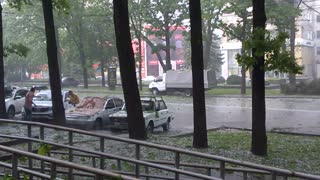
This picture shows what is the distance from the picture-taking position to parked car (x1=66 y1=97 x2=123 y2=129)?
67.8ft

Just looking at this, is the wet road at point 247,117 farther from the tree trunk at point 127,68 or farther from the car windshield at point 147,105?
the tree trunk at point 127,68

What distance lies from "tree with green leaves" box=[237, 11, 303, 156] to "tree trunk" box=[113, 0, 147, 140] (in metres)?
3.75

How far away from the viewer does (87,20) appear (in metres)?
55.6

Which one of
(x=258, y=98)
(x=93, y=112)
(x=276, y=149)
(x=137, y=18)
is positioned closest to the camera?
(x=258, y=98)

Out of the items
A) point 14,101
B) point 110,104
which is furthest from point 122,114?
point 14,101

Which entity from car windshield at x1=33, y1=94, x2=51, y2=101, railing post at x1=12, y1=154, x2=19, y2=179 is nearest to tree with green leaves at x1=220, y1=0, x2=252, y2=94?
car windshield at x1=33, y1=94, x2=51, y2=101

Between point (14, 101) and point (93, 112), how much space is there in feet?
21.7

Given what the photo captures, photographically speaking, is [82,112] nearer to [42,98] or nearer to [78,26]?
[42,98]

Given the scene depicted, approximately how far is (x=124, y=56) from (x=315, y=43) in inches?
2993

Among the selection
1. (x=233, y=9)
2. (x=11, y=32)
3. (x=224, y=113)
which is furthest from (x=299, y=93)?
(x=11, y=32)

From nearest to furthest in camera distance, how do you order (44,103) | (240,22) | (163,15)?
(44,103) < (240,22) < (163,15)

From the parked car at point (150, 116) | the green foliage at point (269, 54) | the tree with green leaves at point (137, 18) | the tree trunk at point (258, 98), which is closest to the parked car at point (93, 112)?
the parked car at point (150, 116)

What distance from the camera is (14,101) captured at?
2592 cm

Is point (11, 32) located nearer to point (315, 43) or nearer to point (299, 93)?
point (299, 93)
